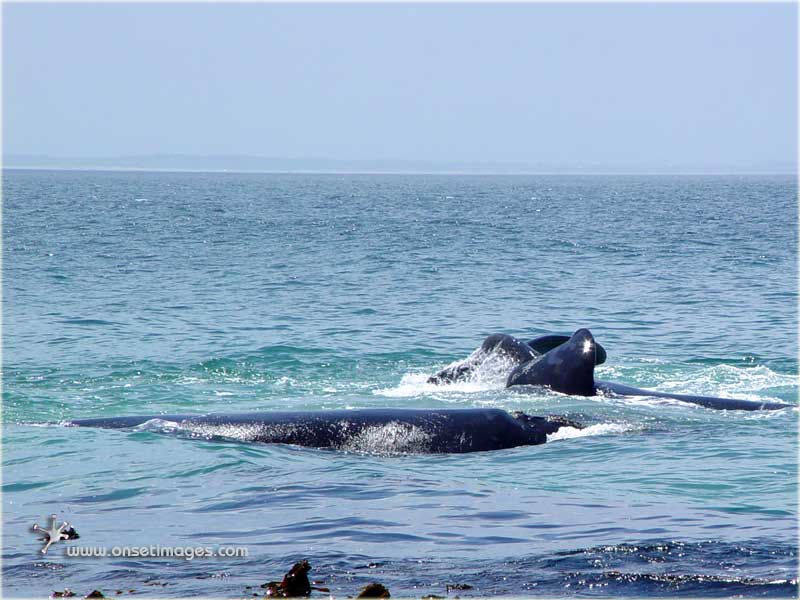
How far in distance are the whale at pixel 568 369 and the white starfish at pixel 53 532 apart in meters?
7.26

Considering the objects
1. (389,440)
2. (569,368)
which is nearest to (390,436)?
(389,440)

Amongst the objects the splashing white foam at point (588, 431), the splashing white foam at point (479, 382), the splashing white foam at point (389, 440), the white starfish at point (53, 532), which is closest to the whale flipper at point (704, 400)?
the splashing white foam at point (479, 382)

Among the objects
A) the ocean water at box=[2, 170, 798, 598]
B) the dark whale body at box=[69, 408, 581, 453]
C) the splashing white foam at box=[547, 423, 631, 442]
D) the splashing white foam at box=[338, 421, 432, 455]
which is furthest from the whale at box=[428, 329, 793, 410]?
the splashing white foam at box=[338, 421, 432, 455]

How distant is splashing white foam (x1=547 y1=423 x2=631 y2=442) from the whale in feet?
4.18

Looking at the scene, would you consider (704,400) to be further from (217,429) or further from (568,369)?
(217,429)

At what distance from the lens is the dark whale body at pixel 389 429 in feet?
39.9

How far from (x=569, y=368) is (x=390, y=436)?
350 cm

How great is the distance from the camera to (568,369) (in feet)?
48.8

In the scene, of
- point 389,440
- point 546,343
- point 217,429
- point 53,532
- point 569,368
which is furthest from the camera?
point 546,343

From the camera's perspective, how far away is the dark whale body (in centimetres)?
1215

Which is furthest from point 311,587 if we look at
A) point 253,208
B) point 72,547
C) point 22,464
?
point 253,208

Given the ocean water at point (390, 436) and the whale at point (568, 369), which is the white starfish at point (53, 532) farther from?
the whale at point (568, 369)

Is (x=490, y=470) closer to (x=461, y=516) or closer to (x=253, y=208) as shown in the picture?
(x=461, y=516)

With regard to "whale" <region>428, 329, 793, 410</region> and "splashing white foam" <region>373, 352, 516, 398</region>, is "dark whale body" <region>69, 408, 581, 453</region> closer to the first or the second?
"whale" <region>428, 329, 793, 410</region>
